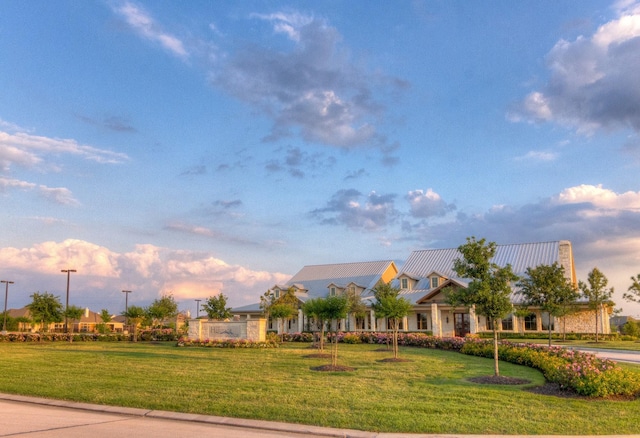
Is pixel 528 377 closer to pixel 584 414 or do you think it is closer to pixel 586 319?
pixel 584 414

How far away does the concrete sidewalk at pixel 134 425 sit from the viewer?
8812mm

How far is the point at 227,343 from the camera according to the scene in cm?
3216

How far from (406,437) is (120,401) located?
6.56 m

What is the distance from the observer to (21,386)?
13.9 metres

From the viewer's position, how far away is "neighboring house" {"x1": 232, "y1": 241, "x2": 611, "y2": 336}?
141 ft

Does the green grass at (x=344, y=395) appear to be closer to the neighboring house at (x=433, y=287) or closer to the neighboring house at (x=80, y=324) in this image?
the neighboring house at (x=433, y=287)

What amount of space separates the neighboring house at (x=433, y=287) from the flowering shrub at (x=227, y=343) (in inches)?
274

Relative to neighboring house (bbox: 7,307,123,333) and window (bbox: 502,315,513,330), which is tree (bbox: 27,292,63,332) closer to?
neighboring house (bbox: 7,307,123,333)

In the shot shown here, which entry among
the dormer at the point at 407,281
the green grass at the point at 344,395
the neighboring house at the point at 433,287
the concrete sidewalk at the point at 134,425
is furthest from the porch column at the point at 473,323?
the concrete sidewalk at the point at 134,425

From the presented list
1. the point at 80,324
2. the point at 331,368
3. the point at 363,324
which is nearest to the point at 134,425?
the point at 331,368

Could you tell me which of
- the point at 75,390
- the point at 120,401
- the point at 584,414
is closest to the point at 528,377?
the point at 584,414

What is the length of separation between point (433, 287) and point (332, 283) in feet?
36.5

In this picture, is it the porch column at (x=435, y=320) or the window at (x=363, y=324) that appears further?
the window at (x=363, y=324)

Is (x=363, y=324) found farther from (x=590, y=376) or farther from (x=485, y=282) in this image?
(x=590, y=376)
